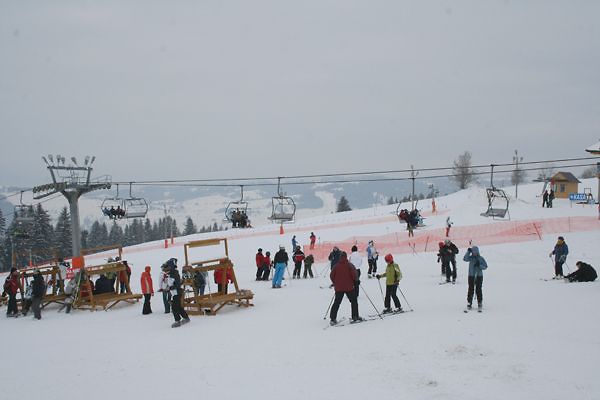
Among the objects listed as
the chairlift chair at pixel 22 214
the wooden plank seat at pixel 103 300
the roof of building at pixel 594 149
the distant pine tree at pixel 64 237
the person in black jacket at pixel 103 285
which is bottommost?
the distant pine tree at pixel 64 237

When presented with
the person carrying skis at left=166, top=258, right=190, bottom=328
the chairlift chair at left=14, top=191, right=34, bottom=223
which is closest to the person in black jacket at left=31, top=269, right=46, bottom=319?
the person carrying skis at left=166, top=258, right=190, bottom=328

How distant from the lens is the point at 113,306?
→ 17953 millimetres

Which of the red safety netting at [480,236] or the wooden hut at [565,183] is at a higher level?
the wooden hut at [565,183]

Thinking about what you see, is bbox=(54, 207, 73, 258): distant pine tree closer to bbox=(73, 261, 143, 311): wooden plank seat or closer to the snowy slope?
bbox=(73, 261, 143, 311): wooden plank seat

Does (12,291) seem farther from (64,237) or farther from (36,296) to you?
(64,237)

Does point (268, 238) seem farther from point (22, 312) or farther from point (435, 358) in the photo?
point (435, 358)

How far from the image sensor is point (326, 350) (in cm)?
985

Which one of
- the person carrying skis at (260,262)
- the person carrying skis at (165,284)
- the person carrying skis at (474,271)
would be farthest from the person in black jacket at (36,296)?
the person carrying skis at (474,271)

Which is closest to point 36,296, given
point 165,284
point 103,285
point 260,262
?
point 103,285

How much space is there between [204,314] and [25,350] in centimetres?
480

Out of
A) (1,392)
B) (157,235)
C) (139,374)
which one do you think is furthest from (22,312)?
(157,235)

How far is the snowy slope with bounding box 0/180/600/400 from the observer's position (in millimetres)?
7855

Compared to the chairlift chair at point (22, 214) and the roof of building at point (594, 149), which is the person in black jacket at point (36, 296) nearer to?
the chairlift chair at point (22, 214)

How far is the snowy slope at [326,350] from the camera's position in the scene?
7855mm
